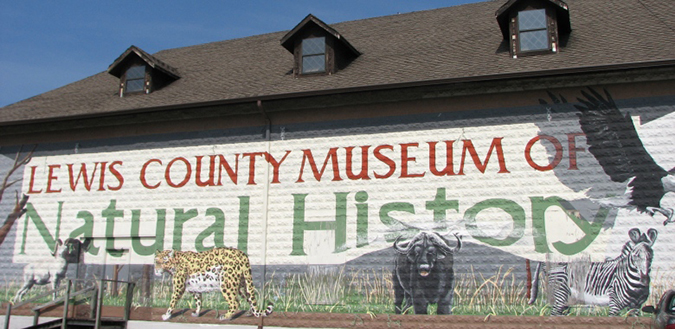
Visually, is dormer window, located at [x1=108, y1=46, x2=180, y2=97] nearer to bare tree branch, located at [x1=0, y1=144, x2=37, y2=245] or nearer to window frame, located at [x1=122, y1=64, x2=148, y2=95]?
window frame, located at [x1=122, y1=64, x2=148, y2=95]

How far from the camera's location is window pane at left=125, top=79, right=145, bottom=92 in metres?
17.0

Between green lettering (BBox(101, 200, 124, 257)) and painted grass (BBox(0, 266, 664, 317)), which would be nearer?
painted grass (BBox(0, 266, 664, 317))

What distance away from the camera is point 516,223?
12.6 m

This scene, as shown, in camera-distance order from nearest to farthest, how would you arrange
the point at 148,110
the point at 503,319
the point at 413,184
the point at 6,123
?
the point at 503,319 < the point at 413,184 < the point at 148,110 < the point at 6,123

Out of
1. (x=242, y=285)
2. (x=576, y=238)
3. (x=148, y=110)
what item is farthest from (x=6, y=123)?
(x=576, y=238)

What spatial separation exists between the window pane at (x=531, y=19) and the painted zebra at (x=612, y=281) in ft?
16.3

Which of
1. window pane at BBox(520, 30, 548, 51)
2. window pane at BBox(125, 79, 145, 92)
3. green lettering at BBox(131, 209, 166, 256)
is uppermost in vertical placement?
window pane at BBox(520, 30, 548, 51)

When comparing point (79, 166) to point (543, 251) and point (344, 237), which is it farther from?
point (543, 251)

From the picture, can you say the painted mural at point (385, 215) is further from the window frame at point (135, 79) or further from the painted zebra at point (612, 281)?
the window frame at point (135, 79)

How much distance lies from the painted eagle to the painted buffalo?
3280mm

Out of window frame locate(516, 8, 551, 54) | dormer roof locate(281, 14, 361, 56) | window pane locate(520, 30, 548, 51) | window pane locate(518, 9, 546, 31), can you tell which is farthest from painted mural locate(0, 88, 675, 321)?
dormer roof locate(281, 14, 361, 56)

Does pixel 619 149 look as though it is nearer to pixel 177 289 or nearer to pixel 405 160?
pixel 405 160

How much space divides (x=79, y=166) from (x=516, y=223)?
1064cm

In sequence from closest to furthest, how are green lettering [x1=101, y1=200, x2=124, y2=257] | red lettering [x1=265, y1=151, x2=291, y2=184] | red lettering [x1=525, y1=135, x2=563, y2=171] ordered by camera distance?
1. red lettering [x1=525, y1=135, x2=563, y2=171]
2. red lettering [x1=265, y1=151, x2=291, y2=184]
3. green lettering [x1=101, y1=200, x2=124, y2=257]
